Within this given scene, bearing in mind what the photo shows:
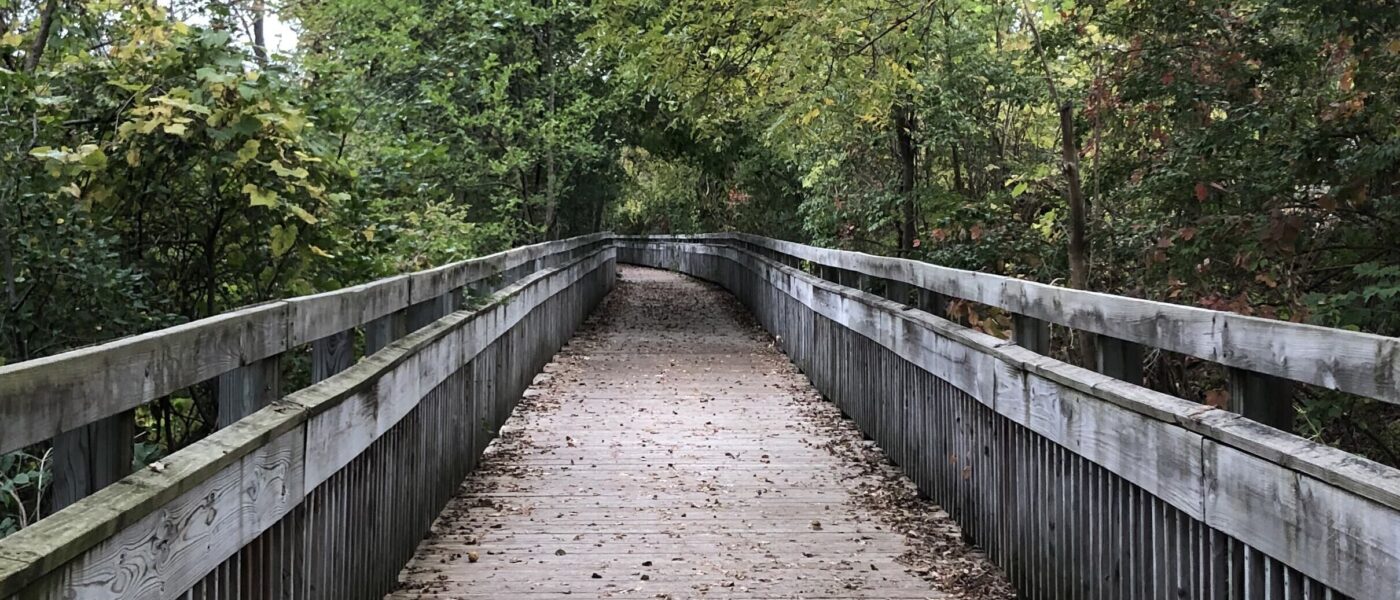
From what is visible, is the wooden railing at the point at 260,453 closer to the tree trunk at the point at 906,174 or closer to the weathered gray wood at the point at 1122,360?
the weathered gray wood at the point at 1122,360

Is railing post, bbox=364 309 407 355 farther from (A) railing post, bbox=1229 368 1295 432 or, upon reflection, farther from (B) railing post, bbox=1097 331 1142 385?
(A) railing post, bbox=1229 368 1295 432

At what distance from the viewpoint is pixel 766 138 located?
43.1 feet

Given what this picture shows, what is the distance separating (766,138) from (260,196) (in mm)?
8806

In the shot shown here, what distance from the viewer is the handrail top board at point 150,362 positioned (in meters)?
1.81

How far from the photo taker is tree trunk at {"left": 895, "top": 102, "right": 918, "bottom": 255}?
1342 centimetres

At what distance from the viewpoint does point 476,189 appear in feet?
49.9

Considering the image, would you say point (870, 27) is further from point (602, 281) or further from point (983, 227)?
point (602, 281)

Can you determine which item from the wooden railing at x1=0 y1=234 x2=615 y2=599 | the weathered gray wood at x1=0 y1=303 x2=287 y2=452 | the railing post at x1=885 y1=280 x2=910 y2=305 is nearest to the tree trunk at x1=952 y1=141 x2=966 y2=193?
the railing post at x1=885 y1=280 x2=910 y2=305

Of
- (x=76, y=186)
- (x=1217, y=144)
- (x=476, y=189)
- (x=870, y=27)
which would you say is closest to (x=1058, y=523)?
(x=76, y=186)

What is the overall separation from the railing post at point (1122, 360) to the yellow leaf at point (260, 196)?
3461mm

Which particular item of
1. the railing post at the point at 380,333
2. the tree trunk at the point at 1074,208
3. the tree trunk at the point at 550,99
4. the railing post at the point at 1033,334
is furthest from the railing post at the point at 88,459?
the tree trunk at the point at 550,99

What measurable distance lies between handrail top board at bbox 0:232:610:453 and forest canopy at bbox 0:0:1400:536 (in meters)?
0.66

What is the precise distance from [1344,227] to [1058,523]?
4.37 m

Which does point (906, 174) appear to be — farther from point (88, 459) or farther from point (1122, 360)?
point (88, 459)
